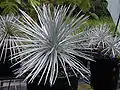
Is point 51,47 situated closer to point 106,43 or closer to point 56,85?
point 56,85

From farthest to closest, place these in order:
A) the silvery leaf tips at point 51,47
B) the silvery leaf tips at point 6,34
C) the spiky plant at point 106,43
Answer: the spiky plant at point 106,43 → the silvery leaf tips at point 6,34 → the silvery leaf tips at point 51,47

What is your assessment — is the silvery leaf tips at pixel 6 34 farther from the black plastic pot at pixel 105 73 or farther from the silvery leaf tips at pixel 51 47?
the black plastic pot at pixel 105 73

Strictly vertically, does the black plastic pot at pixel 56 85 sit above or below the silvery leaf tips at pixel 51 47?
below

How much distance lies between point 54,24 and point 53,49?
0.40ft

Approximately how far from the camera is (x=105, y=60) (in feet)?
5.58

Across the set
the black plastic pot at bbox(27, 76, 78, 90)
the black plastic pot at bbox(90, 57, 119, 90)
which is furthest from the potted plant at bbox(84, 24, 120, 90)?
the black plastic pot at bbox(27, 76, 78, 90)

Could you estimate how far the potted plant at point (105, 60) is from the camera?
1.68m

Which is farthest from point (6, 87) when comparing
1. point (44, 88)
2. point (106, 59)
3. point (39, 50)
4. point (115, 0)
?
point (115, 0)

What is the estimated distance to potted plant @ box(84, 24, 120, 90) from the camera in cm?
168

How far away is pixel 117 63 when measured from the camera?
1.69 meters

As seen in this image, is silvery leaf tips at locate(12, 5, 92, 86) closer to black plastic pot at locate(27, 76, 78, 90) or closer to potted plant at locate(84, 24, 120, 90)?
black plastic pot at locate(27, 76, 78, 90)

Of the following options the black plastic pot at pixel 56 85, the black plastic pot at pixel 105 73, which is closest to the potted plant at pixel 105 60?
the black plastic pot at pixel 105 73

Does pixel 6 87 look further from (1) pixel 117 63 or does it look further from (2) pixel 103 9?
(2) pixel 103 9

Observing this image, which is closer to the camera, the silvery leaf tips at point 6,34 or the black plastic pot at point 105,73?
the silvery leaf tips at point 6,34
